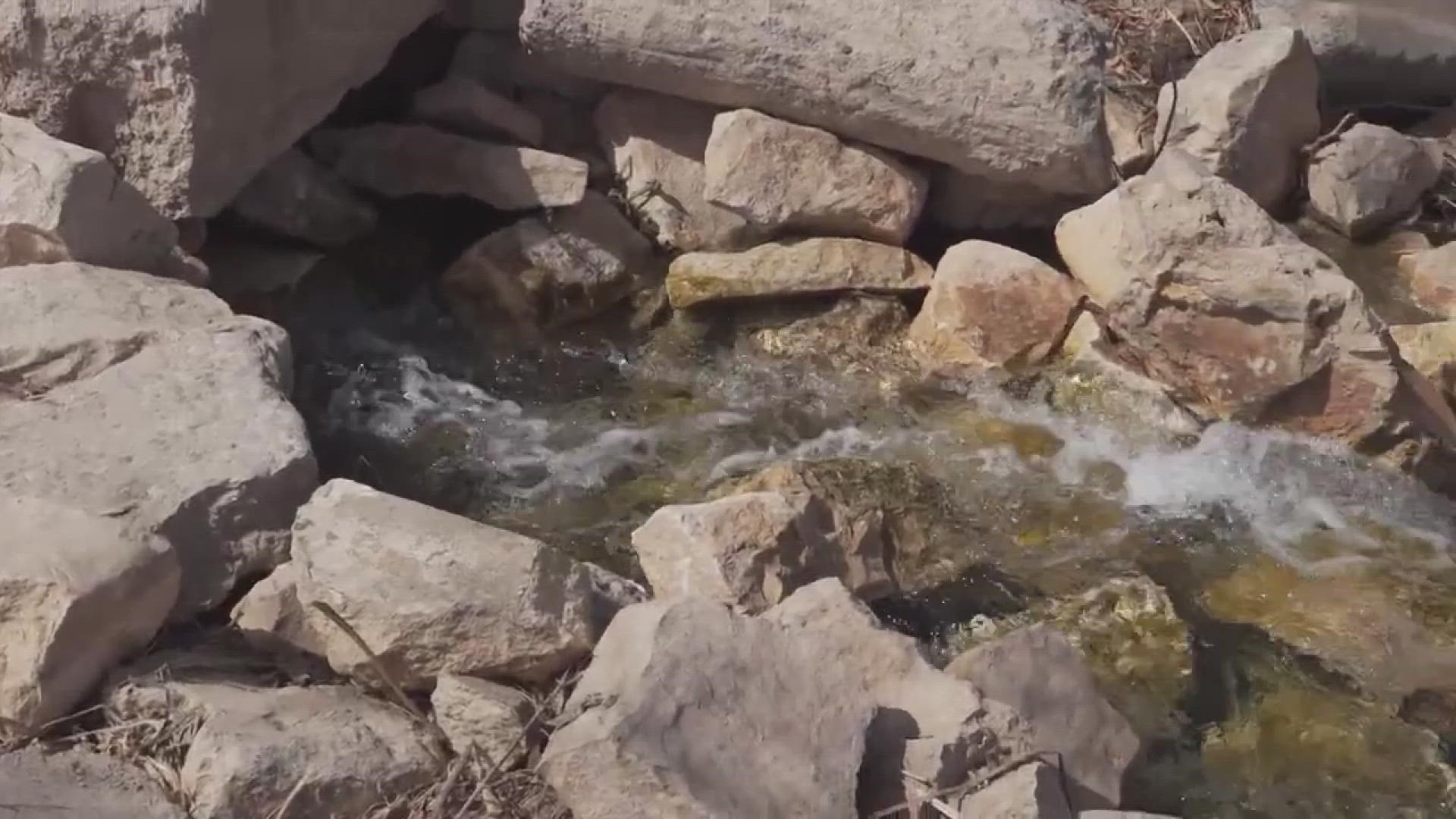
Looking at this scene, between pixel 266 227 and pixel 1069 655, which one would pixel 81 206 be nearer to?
pixel 266 227

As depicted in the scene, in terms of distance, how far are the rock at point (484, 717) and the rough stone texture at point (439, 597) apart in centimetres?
6

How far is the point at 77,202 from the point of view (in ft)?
11.3

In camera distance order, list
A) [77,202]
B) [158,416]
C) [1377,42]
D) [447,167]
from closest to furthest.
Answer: [158,416] < [77,202] < [447,167] < [1377,42]

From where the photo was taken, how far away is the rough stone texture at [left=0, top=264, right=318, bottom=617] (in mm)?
2838

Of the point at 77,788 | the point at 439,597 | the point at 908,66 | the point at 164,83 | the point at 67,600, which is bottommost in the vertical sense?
the point at 77,788

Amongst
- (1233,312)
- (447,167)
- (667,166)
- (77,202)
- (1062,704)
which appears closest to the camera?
(1062,704)

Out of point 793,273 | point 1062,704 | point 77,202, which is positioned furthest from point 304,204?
point 1062,704

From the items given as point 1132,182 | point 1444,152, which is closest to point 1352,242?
point 1444,152

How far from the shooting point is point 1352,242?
16.3ft

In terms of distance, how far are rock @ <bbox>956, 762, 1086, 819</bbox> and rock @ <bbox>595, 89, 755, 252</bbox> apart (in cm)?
237

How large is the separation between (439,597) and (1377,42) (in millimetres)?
→ 4255

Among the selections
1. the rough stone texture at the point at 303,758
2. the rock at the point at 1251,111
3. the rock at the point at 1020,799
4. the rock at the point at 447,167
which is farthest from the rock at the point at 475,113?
the rock at the point at 1020,799

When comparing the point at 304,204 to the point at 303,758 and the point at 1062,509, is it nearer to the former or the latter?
the point at 1062,509

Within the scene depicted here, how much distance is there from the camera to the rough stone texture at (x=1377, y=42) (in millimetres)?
5445
